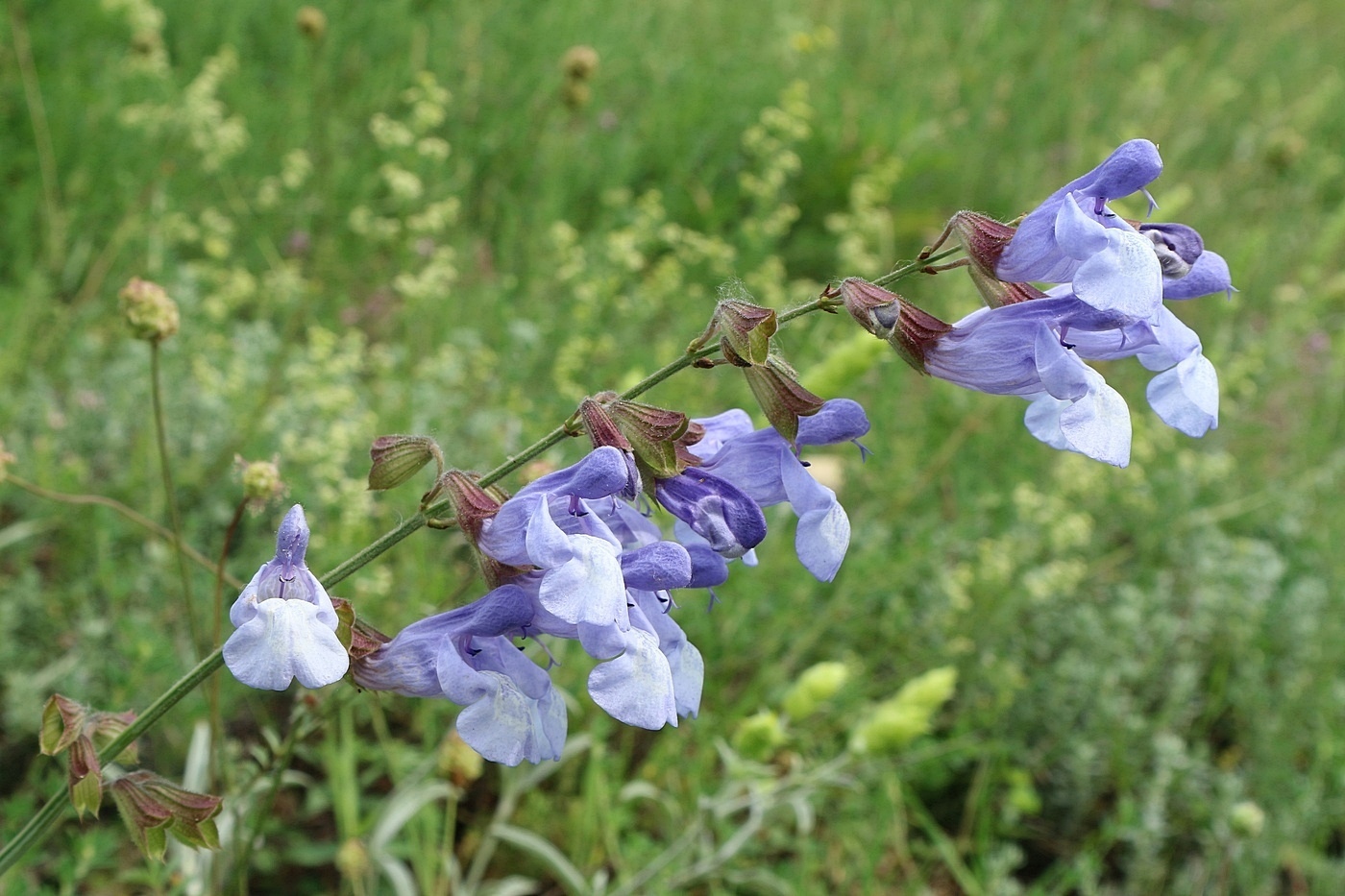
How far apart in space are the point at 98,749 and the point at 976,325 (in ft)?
3.29

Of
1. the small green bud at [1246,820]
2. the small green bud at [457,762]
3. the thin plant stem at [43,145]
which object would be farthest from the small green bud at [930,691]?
the thin plant stem at [43,145]

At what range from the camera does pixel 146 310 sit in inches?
70.8

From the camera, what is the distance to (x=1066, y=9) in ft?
24.3

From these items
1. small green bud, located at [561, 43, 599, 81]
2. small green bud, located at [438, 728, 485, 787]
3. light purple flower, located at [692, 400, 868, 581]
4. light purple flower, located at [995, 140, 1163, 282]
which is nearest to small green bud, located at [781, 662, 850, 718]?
small green bud, located at [438, 728, 485, 787]

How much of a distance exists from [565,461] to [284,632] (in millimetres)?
1929

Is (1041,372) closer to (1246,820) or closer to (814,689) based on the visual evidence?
(814,689)

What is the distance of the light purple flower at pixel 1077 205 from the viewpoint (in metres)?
1.07

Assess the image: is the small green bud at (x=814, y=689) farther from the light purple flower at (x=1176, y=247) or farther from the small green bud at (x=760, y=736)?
the light purple flower at (x=1176, y=247)

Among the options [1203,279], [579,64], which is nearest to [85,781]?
[1203,279]

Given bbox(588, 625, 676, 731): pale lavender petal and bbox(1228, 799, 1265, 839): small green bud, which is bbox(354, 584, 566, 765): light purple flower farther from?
bbox(1228, 799, 1265, 839): small green bud

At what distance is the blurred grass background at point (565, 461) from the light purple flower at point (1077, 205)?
993 mm

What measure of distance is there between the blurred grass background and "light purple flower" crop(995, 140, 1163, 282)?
993mm

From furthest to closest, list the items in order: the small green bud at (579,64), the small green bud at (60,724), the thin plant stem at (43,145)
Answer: the small green bud at (579,64)
the thin plant stem at (43,145)
the small green bud at (60,724)

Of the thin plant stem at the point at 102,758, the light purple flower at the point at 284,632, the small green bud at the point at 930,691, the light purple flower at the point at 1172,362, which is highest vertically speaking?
the light purple flower at the point at 1172,362
